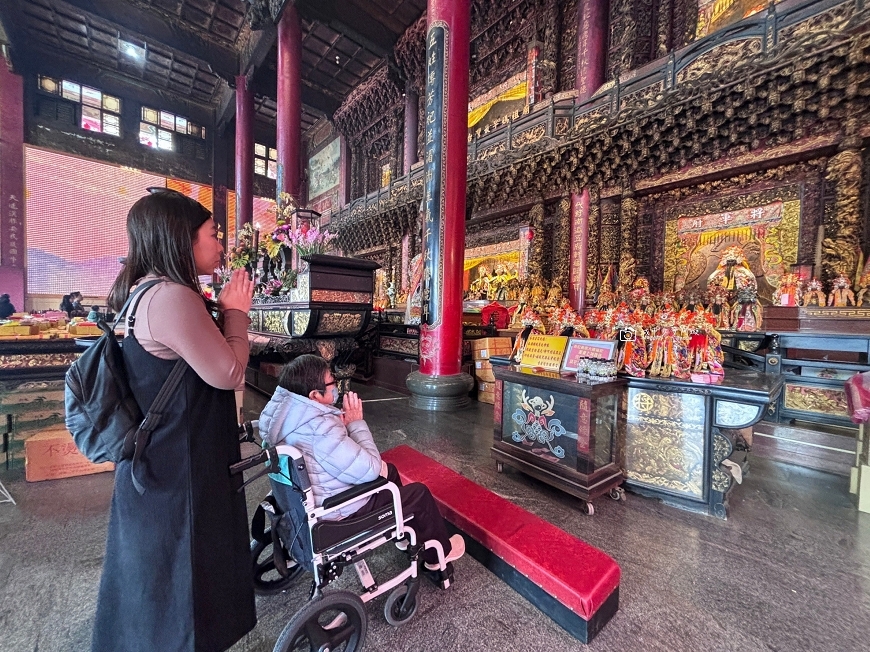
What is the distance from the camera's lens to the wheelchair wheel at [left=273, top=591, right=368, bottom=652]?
90 centimetres

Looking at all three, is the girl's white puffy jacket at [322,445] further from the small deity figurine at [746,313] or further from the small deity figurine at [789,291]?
the small deity figurine at [789,291]

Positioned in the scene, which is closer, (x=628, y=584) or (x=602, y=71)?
(x=628, y=584)

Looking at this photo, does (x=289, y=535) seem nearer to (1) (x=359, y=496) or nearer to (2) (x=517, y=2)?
(1) (x=359, y=496)

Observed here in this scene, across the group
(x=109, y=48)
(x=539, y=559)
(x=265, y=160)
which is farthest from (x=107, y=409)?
(x=265, y=160)

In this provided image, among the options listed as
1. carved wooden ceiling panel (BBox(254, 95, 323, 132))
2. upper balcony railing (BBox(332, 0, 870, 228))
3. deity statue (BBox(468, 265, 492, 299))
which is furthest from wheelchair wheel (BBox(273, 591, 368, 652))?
carved wooden ceiling panel (BBox(254, 95, 323, 132))

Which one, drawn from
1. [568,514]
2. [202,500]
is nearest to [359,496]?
[202,500]

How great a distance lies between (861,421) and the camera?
6.45 ft

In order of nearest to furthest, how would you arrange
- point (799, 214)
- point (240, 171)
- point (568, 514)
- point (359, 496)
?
point (359, 496), point (568, 514), point (799, 214), point (240, 171)

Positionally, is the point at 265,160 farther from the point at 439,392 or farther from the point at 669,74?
the point at 439,392

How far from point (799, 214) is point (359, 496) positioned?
668cm

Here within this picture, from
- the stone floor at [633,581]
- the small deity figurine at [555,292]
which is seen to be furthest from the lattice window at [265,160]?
the stone floor at [633,581]

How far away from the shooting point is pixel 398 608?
3.88ft

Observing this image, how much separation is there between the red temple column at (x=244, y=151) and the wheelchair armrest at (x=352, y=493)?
11.1 meters

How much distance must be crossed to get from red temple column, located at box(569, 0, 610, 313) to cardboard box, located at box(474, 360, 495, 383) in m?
2.85
